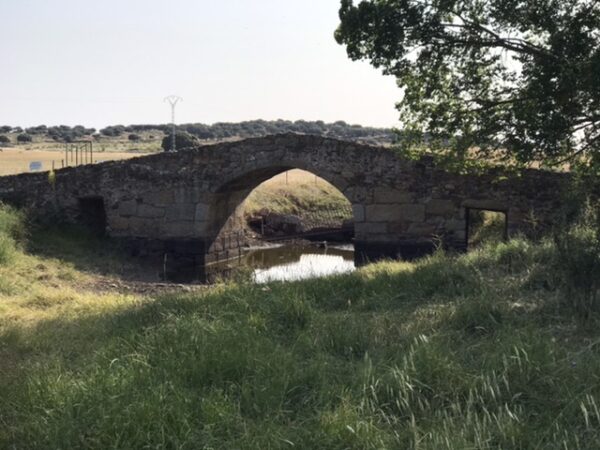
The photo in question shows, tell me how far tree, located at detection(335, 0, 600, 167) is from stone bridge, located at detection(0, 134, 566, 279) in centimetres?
410

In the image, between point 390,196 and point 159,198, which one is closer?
point 390,196

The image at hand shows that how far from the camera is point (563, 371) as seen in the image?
13.0 feet

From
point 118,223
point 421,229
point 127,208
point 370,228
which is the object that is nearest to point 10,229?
point 118,223

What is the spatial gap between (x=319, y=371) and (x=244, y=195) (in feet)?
42.3

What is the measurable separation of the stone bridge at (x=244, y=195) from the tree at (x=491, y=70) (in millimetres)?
4097

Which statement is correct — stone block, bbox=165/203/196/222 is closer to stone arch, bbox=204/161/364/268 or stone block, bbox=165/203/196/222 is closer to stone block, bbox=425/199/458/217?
stone arch, bbox=204/161/364/268

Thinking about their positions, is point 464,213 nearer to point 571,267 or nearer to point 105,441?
point 571,267

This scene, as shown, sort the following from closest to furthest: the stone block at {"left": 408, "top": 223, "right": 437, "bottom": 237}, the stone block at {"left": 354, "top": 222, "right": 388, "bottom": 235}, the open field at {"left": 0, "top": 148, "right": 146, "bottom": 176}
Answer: the stone block at {"left": 408, "top": 223, "right": 437, "bottom": 237} < the stone block at {"left": 354, "top": 222, "right": 388, "bottom": 235} < the open field at {"left": 0, "top": 148, "right": 146, "bottom": 176}

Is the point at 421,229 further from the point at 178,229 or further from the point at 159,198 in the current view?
the point at 159,198

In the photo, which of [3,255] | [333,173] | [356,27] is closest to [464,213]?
[333,173]

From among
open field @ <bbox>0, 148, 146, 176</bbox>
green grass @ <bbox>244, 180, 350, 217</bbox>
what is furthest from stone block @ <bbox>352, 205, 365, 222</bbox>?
open field @ <bbox>0, 148, 146, 176</bbox>

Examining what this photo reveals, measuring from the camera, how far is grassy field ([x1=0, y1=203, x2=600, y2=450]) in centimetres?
348

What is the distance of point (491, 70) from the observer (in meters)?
7.87

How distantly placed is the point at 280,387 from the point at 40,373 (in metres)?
1.89
